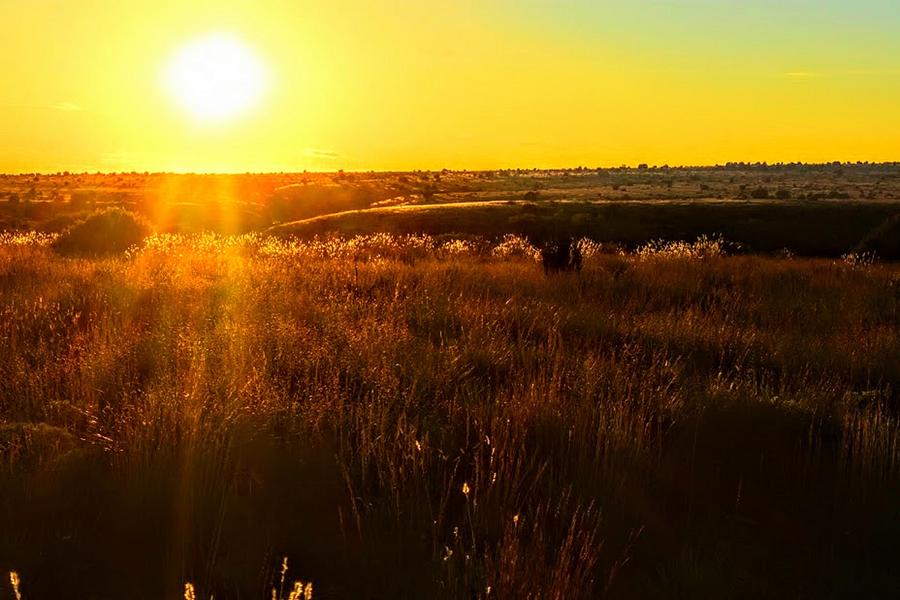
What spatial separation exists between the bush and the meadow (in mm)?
16931

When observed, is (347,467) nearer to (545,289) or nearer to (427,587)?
(427,587)

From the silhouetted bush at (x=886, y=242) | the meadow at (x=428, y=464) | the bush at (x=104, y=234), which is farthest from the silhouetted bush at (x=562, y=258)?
the silhouetted bush at (x=886, y=242)

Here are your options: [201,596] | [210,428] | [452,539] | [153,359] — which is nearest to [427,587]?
[452,539]

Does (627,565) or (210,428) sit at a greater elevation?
(210,428)

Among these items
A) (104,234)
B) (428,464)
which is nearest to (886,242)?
(428,464)

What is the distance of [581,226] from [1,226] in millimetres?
36934

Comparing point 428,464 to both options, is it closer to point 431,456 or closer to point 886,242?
point 431,456

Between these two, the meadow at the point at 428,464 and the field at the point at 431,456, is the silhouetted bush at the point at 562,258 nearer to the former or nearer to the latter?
the field at the point at 431,456

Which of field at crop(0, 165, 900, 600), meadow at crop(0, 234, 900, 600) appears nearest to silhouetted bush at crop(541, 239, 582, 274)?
field at crop(0, 165, 900, 600)

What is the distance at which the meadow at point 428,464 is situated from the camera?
321cm

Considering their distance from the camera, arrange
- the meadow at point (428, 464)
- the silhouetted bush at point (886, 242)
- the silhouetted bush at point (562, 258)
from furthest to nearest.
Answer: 1. the silhouetted bush at point (886, 242)
2. the silhouetted bush at point (562, 258)
3. the meadow at point (428, 464)

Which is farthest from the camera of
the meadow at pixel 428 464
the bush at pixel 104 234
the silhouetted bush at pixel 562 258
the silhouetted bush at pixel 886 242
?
the silhouetted bush at pixel 886 242

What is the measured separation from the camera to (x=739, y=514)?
4.00 meters

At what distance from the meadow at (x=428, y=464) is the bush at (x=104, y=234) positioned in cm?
1693
